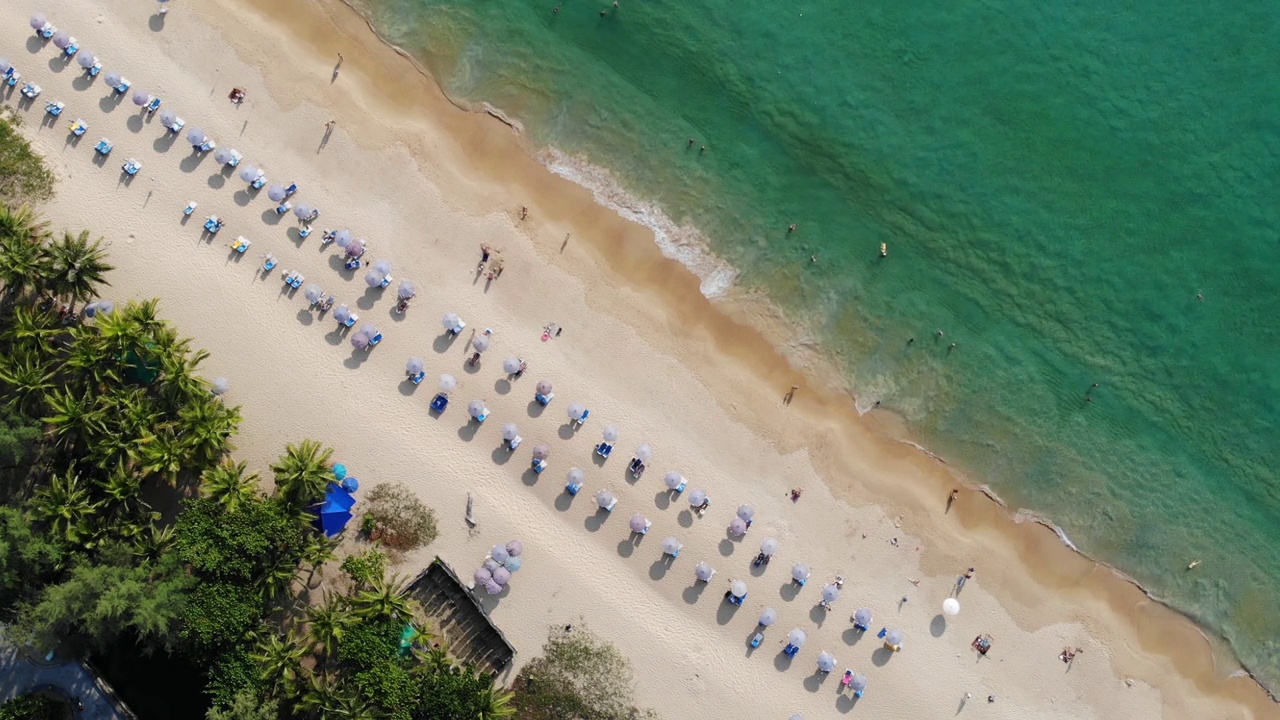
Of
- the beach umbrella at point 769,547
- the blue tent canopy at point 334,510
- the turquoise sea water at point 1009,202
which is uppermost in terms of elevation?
the turquoise sea water at point 1009,202

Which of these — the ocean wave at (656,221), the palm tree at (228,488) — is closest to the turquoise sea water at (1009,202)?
the ocean wave at (656,221)

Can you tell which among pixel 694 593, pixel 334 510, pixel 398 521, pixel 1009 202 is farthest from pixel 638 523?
pixel 1009 202

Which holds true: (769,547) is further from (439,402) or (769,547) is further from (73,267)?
(73,267)

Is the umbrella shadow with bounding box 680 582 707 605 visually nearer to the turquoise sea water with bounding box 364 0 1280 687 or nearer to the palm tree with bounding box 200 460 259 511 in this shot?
the turquoise sea water with bounding box 364 0 1280 687

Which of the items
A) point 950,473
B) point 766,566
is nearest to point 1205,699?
point 950,473

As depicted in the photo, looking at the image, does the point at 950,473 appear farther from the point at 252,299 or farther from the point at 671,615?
the point at 252,299

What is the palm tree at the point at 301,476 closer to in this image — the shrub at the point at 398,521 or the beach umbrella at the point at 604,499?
the shrub at the point at 398,521
